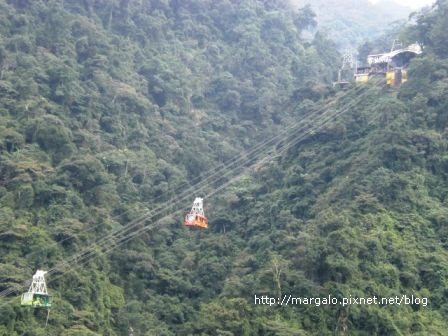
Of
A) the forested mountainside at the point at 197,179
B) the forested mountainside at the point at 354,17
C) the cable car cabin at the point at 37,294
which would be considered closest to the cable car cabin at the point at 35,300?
the cable car cabin at the point at 37,294

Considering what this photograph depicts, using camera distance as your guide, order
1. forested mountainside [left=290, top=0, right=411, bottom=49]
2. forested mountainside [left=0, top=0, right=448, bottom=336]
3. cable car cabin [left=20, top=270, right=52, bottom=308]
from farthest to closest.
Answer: forested mountainside [left=290, top=0, right=411, bottom=49]
forested mountainside [left=0, top=0, right=448, bottom=336]
cable car cabin [left=20, top=270, right=52, bottom=308]

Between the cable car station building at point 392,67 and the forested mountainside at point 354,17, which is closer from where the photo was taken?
the cable car station building at point 392,67

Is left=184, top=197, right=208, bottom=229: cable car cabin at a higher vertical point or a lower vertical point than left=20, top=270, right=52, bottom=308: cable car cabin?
higher

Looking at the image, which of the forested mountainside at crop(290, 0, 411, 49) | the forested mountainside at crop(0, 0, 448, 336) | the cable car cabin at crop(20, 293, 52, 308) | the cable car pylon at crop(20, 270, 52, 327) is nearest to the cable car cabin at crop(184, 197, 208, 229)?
the forested mountainside at crop(0, 0, 448, 336)

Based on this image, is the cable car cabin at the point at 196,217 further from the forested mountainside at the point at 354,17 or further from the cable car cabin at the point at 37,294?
the forested mountainside at the point at 354,17

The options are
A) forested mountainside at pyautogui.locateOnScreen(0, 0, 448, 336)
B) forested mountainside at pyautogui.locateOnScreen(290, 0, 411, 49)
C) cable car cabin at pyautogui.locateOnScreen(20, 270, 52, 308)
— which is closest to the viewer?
cable car cabin at pyautogui.locateOnScreen(20, 270, 52, 308)

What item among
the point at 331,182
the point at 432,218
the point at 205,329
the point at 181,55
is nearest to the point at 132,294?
the point at 205,329

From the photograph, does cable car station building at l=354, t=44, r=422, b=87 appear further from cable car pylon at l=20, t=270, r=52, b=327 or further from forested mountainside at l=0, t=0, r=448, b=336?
cable car pylon at l=20, t=270, r=52, b=327
